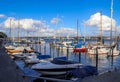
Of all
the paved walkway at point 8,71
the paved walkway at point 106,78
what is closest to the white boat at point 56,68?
the paved walkway at point 8,71

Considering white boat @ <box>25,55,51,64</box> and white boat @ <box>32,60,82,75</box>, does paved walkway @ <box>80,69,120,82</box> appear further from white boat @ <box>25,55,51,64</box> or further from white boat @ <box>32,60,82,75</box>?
white boat @ <box>25,55,51,64</box>

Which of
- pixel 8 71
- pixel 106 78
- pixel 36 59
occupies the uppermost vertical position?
pixel 8 71

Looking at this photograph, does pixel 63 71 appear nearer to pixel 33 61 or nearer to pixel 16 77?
pixel 33 61

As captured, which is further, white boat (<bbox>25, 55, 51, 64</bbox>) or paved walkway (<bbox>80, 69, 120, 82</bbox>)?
white boat (<bbox>25, 55, 51, 64</bbox>)

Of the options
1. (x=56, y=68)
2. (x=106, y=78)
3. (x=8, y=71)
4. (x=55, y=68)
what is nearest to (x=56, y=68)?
(x=56, y=68)

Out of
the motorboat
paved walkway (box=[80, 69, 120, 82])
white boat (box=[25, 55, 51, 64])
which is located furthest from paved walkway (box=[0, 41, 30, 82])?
white boat (box=[25, 55, 51, 64])

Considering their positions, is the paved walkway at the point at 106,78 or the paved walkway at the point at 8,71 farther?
the paved walkway at the point at 8,71

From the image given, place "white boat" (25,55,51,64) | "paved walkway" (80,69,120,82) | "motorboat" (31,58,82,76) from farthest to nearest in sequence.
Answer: "white boat" (25,55,51,64) → "motorboat" (31,58,82,76) → "paved walkway" (80,69,120,82)

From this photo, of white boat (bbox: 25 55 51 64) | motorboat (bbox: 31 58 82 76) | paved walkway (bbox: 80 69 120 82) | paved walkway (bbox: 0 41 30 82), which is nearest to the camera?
paved walkway (bbox: 80 69 120 82)

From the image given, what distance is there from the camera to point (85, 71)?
22.2 metres

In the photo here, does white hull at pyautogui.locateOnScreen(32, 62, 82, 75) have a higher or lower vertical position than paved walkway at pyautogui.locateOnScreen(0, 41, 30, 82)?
lower

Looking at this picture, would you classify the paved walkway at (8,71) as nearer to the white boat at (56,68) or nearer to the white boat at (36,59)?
the white boat at (56,68)

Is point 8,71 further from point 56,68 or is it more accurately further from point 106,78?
point 56,68

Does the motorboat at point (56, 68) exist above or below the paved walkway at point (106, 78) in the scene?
below
